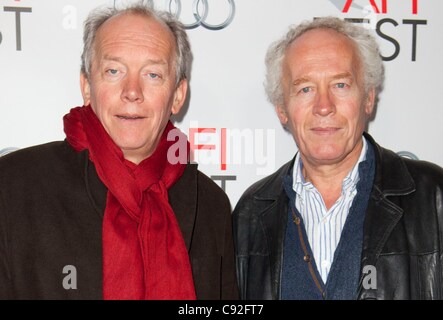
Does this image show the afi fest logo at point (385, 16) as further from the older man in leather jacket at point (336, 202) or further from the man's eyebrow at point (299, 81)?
the man's eyebrow at point (299, 81)

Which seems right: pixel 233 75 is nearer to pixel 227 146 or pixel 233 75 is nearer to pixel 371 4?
pixel 227 146

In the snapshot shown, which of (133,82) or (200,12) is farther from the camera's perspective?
(200,12)

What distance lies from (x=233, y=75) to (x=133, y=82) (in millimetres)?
778

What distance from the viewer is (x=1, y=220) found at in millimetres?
1823

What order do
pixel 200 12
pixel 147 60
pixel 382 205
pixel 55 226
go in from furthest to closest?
1. pixel 200 12
2. pixel 382 205
3. pixel 147 60
4. pixel 55 226

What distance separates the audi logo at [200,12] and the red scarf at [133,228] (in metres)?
0.81

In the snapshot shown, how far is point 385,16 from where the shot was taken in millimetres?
2682

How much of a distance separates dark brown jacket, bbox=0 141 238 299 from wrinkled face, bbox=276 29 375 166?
561mm

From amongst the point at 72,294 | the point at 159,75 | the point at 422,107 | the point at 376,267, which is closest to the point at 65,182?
the point at 72,294

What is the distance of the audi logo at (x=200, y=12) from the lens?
8.48ft

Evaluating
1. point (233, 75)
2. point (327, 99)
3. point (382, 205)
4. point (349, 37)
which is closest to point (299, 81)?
point (327, 99)

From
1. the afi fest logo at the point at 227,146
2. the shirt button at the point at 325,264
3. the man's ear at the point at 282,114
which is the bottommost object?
the shirt button at the point at 325,264

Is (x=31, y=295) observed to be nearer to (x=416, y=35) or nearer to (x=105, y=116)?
(x=105, y=116)

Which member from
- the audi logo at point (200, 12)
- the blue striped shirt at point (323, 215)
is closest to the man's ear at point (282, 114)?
the blue striped shirt at point (323, 215)
